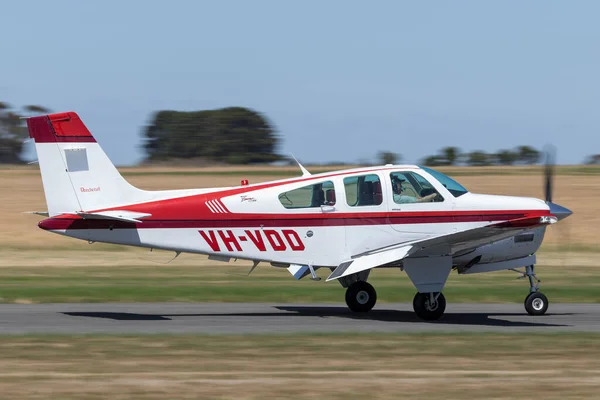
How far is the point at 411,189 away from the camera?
43.6 ft

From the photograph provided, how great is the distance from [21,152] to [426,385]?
70887 millimetres

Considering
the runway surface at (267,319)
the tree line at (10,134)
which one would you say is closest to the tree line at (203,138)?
the tree line at (10,134)

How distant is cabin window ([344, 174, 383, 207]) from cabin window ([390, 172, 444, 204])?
9.6 inches

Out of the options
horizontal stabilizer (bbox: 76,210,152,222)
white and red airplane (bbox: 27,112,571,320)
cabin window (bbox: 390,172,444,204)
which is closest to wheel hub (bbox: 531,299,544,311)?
white and red airplane (bbox: 27,112,571,320)

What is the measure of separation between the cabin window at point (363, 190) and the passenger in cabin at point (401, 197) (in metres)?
0.23

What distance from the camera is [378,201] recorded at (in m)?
13.3

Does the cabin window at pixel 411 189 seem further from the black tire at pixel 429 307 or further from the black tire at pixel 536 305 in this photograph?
the black tire at pixel 536 305

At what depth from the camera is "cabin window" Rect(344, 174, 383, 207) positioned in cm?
1325

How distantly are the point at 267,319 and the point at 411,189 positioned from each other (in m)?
2.98

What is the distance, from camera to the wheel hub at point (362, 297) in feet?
47.2

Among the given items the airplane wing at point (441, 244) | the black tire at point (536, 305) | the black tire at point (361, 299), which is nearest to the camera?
the airplane wing at point (441, 244)

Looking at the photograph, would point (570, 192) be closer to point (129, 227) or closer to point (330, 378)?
point (129, 227)

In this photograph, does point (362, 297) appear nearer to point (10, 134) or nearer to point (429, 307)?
→ point (429, 307)

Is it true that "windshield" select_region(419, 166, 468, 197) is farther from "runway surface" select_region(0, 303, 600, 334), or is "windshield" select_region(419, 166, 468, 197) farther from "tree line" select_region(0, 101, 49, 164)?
"tree line" select_region(0, 101, 49, 164)
